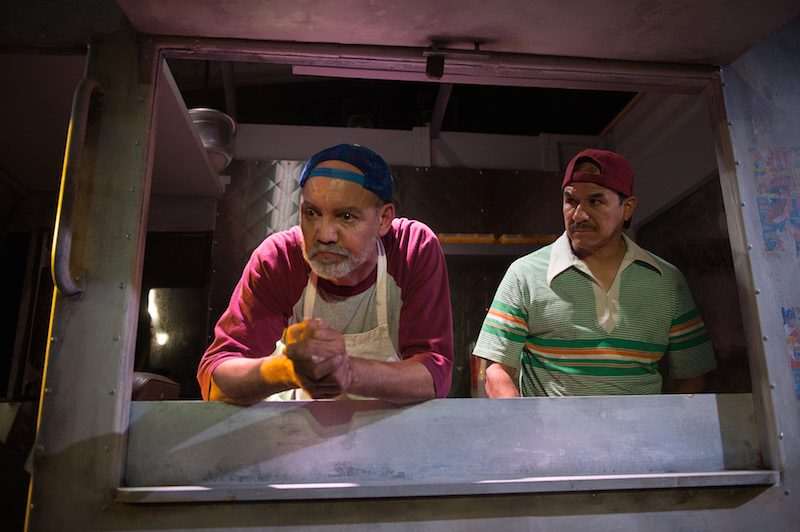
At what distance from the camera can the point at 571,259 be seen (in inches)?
91.0

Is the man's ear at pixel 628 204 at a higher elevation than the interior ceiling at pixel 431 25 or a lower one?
lower

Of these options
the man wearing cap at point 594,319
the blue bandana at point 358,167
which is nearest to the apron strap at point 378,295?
the blue bandana at point 358,167

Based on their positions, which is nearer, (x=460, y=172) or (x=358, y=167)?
(x=358, y=167)

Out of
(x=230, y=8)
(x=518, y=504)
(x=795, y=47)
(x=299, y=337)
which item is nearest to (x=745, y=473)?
(x=518, y=504)

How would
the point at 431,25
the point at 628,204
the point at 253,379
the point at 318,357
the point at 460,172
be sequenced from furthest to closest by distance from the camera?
1. the point at 460,172
2. the point at 628,204
3. the point at 431,25
4. the point at 253,379
5. the point at 318,357

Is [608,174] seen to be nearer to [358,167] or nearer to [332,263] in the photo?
[358,167]

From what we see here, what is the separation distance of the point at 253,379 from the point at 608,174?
63.0 inches

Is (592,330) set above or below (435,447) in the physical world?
above

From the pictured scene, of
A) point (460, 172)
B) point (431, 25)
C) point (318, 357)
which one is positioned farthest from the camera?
point (460, 172)

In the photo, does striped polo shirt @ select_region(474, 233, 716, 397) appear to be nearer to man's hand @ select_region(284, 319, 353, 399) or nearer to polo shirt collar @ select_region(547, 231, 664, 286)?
polo shirt collar @ select_region(547, 231, 664, 286)

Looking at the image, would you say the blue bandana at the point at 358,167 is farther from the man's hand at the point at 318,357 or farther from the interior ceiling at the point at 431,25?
the man's hand at the point at 318,357

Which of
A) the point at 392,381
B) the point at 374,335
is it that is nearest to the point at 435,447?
the point at 392,381

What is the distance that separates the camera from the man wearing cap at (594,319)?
83.0 inches

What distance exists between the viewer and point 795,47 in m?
2.10
